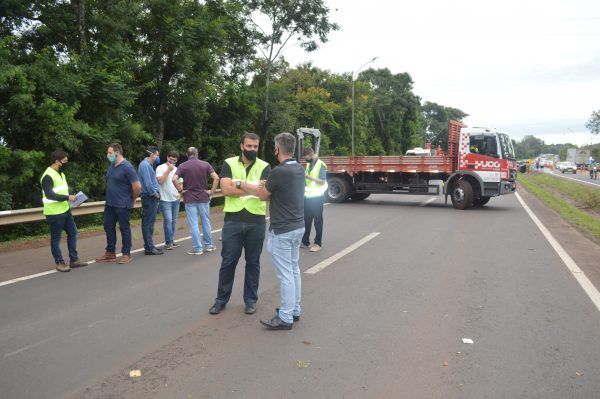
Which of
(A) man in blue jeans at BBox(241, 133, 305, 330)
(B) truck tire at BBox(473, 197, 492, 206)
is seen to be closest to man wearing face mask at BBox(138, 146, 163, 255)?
(A) man in blue jeans at BBox(241, 133, 305, 330)

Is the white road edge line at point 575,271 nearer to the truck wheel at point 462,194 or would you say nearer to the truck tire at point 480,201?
the truck wheel at point 462,194

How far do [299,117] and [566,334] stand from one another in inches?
1183

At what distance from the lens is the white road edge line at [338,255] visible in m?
7.31

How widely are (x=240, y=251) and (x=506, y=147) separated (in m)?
14.2

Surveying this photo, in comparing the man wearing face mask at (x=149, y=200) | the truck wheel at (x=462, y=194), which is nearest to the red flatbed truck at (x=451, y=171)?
the truck wheel at (x=462, y=194)

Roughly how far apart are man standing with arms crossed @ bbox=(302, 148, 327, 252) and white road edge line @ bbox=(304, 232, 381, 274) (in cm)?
52

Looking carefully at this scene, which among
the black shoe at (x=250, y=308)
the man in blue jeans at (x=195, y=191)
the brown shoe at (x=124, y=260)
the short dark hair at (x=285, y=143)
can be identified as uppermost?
the short dark hair at (x=285, y=143)

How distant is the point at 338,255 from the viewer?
8375mm

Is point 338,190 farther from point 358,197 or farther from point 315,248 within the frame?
point 315,248

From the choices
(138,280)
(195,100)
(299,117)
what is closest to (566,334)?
(138,280)

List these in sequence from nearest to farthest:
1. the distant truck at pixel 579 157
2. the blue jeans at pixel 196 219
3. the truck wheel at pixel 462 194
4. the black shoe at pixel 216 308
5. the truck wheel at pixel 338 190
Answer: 1. the black shoe at pixel 216 308
2. the blue jeans at pixel 196 219
3. the truck wheel at pixel 462 194
4. the truck wheel at pixel 338 190
5. the distant truck at pixel 579 157

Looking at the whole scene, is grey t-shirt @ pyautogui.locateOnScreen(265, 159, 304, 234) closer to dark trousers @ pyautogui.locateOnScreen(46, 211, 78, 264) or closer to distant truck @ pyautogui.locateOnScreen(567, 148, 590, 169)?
dark trousers @ pyautogui.locateOnScreen(46, 211, 78, 264)

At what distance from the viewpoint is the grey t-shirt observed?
4621 mm

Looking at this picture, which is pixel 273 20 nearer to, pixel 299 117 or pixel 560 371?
pixel 299 117
